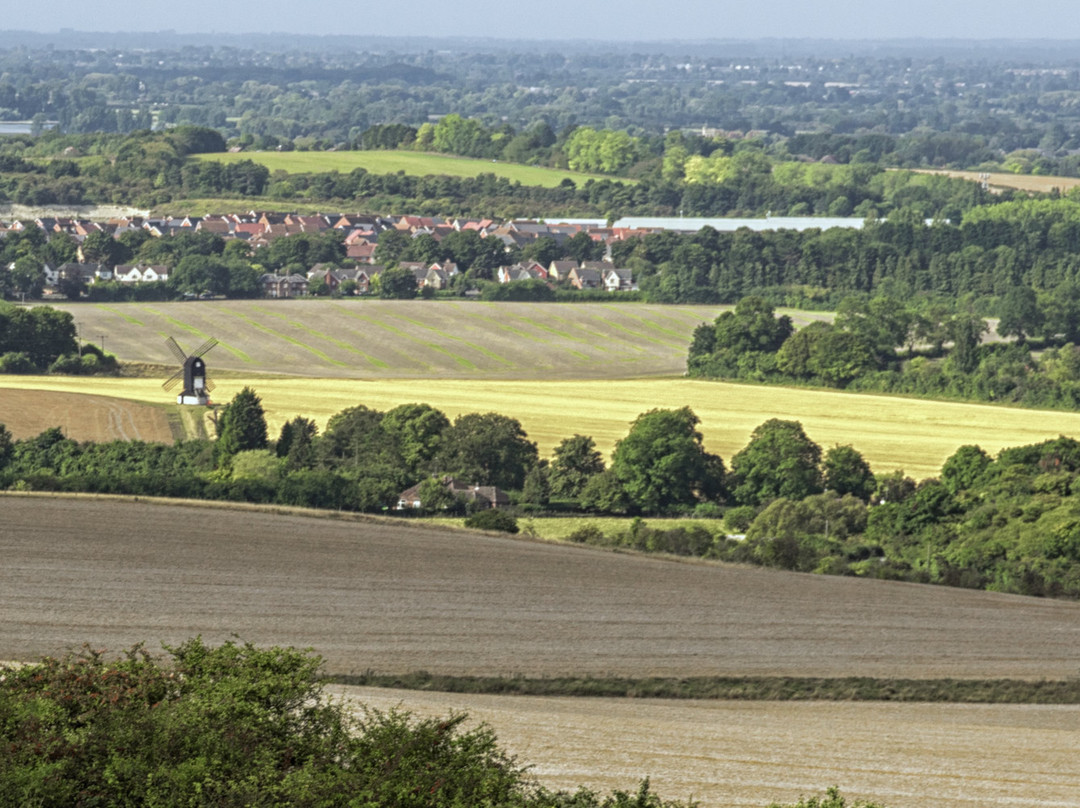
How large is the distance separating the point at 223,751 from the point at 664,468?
27.8 meters

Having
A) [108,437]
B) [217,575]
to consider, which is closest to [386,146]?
[108,437]

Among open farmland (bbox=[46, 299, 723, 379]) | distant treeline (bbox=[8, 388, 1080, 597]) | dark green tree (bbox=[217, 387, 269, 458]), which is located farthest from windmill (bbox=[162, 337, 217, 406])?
open farmland (bbox=[46, 299, 723, 379])

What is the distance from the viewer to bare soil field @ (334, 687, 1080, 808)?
1731cm

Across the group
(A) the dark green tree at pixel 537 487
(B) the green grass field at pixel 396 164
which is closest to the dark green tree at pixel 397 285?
(A) the dark green tree at pixel 537 487

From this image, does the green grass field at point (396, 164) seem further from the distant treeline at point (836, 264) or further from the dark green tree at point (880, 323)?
the dark green tree at point (880, 323)

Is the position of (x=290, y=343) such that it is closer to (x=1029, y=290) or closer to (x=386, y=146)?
→ (x=1029, y=290)

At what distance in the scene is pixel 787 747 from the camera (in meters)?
19.1

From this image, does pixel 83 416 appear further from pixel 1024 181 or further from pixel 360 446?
pixel 1024 181

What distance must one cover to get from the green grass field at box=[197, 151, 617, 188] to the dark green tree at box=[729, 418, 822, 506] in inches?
3451

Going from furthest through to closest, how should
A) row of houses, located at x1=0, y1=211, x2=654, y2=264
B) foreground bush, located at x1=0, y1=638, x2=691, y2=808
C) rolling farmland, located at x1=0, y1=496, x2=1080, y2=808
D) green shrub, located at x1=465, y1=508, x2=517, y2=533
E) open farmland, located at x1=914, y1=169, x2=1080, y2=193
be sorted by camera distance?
open farmland, located at x1=914, y1=169, x2=1080, y2=193
row of houses, located at x1=0, y1=211, x2=654, y2=264
green shrub, located at x1=465, y1=508, x2=517, y2=533
rolling farmland, located at x1=0, y1=496, x2=1080, y2=808
foreground bush, located at x1=0, y1=638, x2=691, y2=808

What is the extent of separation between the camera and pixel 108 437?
150 feet

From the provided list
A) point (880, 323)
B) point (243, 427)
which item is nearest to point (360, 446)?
point (243, 427)

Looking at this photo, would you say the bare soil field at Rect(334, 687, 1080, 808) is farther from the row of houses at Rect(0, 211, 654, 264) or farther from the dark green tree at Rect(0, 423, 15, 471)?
the row of houses at Rect(0, 211, 654, 264)

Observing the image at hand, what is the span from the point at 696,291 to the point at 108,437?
41436mm
